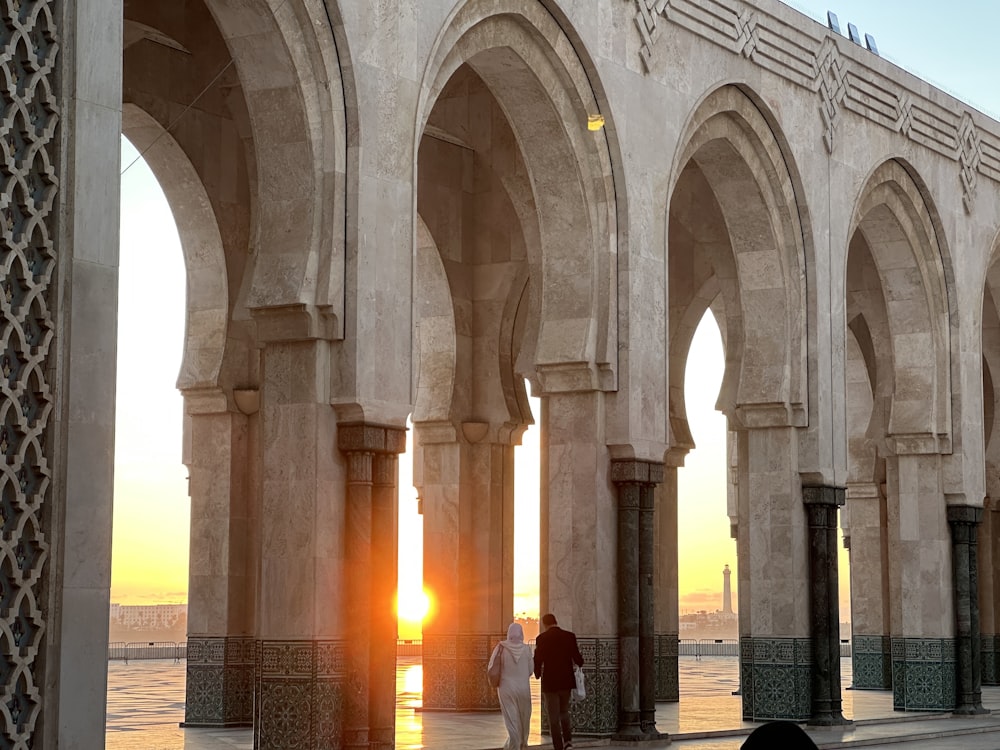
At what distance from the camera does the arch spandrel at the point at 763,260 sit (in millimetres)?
12094

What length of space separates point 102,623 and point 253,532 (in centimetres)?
583

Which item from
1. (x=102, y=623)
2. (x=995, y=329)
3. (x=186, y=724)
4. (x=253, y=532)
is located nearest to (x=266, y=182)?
(x=102, y=623)

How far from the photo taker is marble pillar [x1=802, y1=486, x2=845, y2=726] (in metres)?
12.0

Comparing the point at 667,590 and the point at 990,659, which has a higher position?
the point at 667,590

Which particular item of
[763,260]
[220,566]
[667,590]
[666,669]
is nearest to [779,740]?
[220,566]

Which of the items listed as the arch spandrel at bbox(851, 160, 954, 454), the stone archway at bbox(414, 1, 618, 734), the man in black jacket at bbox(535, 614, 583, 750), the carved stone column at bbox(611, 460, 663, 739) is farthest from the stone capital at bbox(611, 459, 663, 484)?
the arch spandrel at bbox(851, 160, 954, 454)

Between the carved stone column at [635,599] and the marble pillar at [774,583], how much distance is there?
2018 millimetres

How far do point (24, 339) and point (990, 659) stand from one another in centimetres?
1580

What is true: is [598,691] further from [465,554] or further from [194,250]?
[194,250]

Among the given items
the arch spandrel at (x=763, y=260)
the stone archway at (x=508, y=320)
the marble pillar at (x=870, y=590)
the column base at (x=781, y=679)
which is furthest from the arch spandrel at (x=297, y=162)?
the marble pillar at (x=870, y=590)

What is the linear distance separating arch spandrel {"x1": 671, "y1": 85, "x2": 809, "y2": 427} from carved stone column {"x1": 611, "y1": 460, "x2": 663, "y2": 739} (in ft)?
6.99

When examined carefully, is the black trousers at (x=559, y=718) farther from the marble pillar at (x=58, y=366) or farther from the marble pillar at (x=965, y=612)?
the marble pillar at (x=965, y=612)

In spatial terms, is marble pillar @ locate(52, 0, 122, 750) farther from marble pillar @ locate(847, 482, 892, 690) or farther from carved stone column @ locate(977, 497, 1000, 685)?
carved stone column @ locate(977, 497, 1000, 685)

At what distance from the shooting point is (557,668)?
29.5 feet
